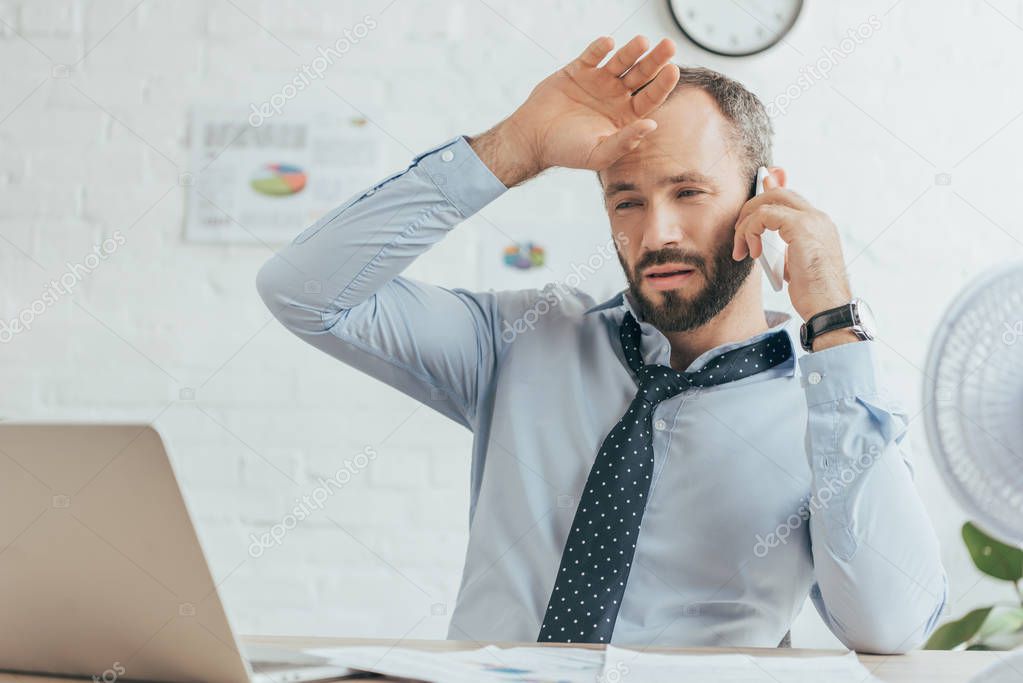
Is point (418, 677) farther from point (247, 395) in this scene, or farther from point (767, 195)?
point (247, 395)

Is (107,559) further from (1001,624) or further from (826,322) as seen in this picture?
(1001,624)

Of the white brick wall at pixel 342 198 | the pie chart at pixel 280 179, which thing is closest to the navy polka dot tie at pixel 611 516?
the white brick wall at pixel 342 198

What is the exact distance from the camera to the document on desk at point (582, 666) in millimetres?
688

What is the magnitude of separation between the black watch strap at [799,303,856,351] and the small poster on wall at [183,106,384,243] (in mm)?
1090

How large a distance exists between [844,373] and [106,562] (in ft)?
2.64

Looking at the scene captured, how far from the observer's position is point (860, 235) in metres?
1.95

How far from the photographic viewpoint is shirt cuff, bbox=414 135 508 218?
1239mm

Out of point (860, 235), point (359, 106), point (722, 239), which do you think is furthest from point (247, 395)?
point (860, 235)

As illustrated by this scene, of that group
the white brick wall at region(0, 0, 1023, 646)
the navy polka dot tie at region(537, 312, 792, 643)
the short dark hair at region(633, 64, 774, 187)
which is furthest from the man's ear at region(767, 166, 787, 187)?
the white brick wall at region(0, 0, 1023, 646)

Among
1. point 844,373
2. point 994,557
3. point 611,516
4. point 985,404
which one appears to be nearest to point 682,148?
point 844,373

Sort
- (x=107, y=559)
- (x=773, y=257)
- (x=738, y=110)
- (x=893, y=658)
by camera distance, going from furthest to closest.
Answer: (x=738, y=110) < (x=773, y=257) < (x=893, y=658) < (x=107, y=559)

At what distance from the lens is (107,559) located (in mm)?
560

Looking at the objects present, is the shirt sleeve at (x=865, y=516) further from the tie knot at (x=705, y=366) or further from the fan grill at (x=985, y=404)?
the fan grill at (x=985, y=404)

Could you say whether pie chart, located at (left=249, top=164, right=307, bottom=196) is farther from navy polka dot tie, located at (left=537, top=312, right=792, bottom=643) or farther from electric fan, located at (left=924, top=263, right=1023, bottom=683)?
electric fan, located at (left=924, top=263, right=1023, bottom=683)
